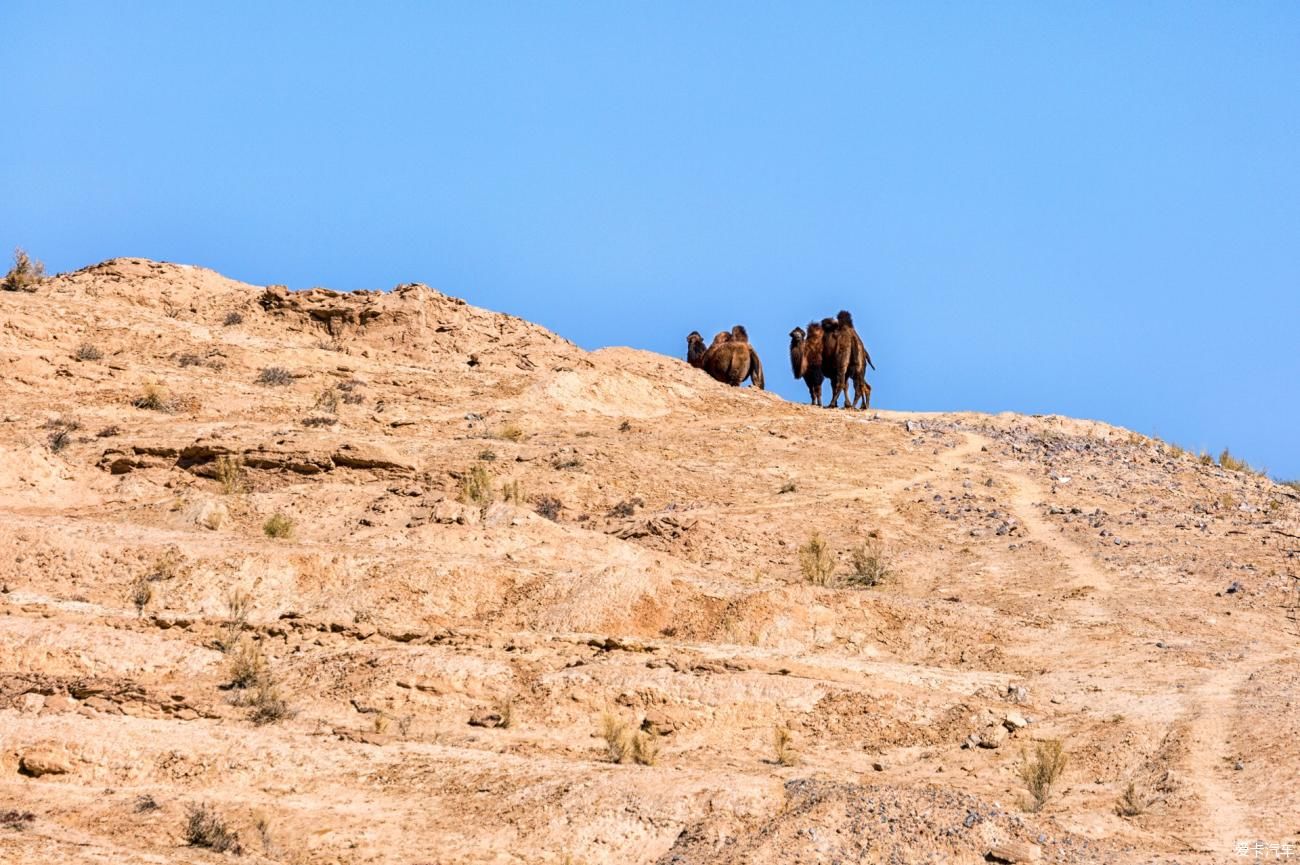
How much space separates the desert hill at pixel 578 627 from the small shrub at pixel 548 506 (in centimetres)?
12

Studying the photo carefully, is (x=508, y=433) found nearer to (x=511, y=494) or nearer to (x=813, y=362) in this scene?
(x=511, y=494)

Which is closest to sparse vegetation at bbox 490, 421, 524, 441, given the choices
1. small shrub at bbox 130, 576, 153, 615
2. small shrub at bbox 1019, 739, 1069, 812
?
small shrub at bbox 130, 576, 153, 615

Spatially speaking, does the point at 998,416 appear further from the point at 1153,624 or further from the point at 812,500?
the point at 1153,624

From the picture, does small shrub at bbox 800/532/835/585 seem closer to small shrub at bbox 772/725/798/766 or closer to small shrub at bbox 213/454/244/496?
small shrub at bbox 772/725/798/766

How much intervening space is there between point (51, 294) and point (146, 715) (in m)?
18.0

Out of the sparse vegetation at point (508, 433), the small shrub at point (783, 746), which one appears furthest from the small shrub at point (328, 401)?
the small shrub at point (783, 746)

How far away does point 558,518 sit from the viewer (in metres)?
18.8

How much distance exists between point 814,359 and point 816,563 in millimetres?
14271

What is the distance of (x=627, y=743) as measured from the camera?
10734 mm

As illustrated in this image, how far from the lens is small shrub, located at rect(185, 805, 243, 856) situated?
8477mm

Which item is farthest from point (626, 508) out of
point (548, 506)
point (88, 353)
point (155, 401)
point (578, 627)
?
point (88, 353)

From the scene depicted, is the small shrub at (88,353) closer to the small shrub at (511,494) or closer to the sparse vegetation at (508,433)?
the sparse vegetation at (508,433)

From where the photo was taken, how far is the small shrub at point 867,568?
56.9 feet

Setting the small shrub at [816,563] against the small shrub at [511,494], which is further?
the small shrub at [511,494]
